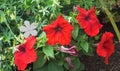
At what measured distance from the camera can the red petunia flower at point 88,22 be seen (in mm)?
2602

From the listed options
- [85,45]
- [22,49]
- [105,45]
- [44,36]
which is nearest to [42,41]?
[44,36]

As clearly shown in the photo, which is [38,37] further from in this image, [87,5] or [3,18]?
[87,5]

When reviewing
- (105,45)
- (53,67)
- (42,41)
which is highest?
(42,41)

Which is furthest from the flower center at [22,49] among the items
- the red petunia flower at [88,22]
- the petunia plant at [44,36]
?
the red petunia flower at [88,22]

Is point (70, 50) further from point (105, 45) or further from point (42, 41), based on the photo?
point (105, 45)

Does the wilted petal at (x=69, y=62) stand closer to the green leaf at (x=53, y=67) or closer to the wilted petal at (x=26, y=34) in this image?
the green leaf at (x=53, y=67)

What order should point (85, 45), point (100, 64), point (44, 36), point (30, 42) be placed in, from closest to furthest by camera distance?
point (30, 42)
point (44, 36)
point (85, 45)
point (100, 64)

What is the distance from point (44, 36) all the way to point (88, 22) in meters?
0.35

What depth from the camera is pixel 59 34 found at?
2.53 meters

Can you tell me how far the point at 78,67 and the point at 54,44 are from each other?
350mm

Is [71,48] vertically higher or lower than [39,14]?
lower

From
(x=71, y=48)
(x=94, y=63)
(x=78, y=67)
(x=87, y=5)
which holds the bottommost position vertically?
(x=94, y=63)

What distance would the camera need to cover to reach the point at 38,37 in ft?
8.60

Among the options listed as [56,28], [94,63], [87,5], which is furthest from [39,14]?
[94,63]
